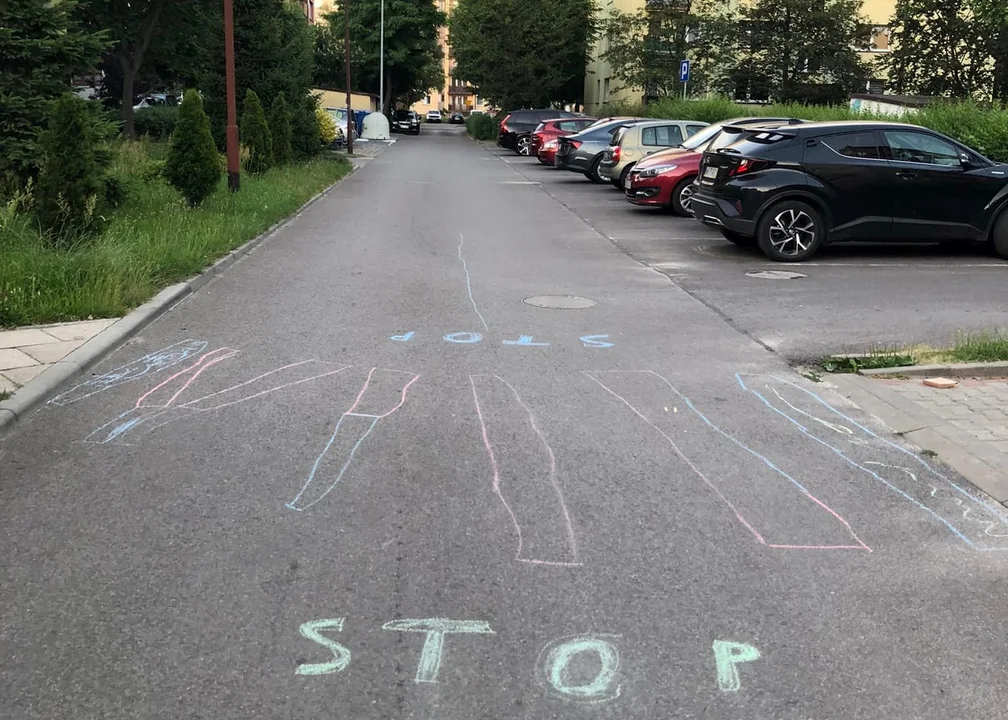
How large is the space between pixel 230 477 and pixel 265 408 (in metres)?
1.14

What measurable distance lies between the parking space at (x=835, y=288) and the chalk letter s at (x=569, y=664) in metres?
4.72

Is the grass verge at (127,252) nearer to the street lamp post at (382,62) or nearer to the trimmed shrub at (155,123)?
the trimmed shrub at (155,123)

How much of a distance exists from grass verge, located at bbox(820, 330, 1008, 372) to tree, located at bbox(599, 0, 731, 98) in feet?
129

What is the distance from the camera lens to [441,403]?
5.95 meters

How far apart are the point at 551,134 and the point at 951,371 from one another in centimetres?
2811

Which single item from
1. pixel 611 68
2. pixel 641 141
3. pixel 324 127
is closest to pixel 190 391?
pixel 641 141

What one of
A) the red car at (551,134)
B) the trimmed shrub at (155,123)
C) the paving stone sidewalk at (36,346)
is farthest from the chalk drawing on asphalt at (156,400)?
the trimmed shrub at (155,123)

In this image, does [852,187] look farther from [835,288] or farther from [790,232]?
[835,288]

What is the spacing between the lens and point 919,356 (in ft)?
23.7

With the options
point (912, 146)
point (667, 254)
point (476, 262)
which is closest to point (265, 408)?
point (476, 262)

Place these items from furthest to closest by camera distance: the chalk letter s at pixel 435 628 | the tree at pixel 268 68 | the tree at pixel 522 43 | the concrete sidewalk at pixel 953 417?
1. the tree at pixel 522 43
2. the tree at pixel 268 68
3. the concrete sidewalk at pixel 953 417
4. the chalk letter s at pixel 435 628

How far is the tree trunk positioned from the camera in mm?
32787

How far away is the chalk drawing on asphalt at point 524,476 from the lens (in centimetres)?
398

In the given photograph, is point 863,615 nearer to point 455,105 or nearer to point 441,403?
point 441,403
